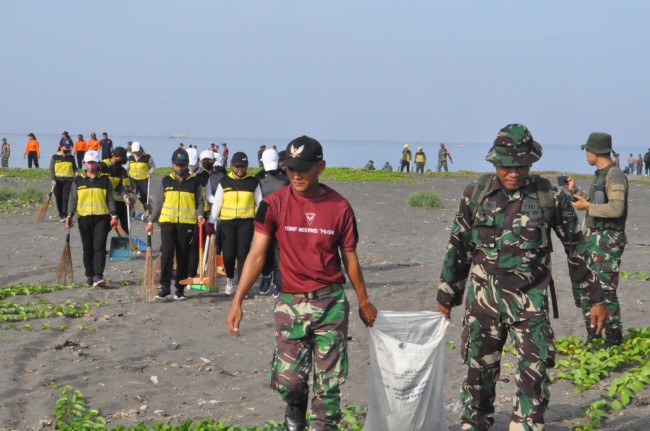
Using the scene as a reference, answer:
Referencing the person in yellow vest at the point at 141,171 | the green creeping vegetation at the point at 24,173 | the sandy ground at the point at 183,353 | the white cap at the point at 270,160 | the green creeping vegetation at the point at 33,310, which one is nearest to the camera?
the sandy ground at the point at 183,353

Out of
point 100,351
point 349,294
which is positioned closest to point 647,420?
point 100,351

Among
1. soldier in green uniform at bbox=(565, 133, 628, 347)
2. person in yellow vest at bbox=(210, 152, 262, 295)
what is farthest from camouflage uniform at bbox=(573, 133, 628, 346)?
person in yellow vest at bbox=(210, 152, 262, 295)

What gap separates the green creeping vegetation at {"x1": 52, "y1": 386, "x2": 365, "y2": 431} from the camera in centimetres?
681

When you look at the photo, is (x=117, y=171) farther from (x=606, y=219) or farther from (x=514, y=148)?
(x=514, y=148)

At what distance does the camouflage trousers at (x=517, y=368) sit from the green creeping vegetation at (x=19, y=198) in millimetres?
23016

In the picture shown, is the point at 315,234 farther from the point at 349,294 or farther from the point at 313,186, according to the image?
the point at 349,294

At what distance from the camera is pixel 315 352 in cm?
625

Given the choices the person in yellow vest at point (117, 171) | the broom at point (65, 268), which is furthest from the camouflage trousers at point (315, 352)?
the person in yellow vest at point (117, 171)

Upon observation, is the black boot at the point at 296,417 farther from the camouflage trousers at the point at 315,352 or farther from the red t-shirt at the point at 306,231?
the red t-shirt at the point at 306,231

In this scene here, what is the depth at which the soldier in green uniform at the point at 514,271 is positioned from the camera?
6.14 meters

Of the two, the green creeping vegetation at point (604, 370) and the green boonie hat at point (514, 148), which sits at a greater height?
the green boonie hat at point (514, 148)

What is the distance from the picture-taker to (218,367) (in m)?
9.69

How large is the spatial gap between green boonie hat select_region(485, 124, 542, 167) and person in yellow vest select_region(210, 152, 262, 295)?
7130 millimetres

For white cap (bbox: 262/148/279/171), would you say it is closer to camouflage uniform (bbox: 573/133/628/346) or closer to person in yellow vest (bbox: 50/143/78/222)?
camouflage uniform (bbox: 573/133/628/346)
